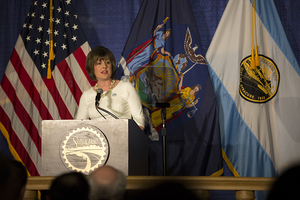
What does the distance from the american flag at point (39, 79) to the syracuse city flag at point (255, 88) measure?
5.14 feet

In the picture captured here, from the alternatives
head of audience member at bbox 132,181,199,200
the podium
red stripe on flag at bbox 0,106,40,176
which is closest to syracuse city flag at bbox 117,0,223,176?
red stripe on flag at bbox 0,106,40,176

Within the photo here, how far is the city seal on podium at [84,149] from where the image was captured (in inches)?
72.1

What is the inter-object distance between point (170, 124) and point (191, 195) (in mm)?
2871

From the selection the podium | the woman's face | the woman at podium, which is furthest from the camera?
the woman's face

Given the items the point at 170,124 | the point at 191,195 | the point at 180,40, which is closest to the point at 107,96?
the point at 170,124

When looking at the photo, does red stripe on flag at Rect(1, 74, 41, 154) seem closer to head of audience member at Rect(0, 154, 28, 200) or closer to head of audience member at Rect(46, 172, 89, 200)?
head of audience member at Rect(0, 154, 28, 200)

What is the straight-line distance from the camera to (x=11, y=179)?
0.92 meters

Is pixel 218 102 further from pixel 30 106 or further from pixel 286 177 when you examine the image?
pixel 286 177

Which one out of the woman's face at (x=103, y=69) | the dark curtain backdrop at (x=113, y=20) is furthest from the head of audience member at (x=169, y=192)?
the dark curtain backdrop at (x=113, y=20)

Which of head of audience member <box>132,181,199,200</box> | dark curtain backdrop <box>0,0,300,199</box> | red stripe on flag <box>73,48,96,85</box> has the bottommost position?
head of audience member <box>132,181,199,200</box>

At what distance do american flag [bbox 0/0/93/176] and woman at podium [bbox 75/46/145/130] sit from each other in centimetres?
90

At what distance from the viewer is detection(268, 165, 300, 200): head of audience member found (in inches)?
25.6

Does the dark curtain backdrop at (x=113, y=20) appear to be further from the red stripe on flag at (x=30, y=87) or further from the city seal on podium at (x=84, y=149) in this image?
the city seal on podium at (x=84, y=149)

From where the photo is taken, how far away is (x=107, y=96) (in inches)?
103
